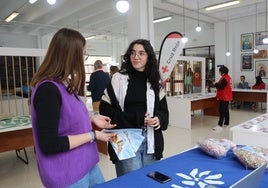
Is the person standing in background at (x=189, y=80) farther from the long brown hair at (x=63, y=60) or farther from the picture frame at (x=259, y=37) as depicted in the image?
the long brown hair at (x=63, y=60)

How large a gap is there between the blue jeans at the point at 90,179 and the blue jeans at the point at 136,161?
326mm

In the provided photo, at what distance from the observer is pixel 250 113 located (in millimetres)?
8102

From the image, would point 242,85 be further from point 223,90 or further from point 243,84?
point 223,90

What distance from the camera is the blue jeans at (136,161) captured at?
5.36 feet

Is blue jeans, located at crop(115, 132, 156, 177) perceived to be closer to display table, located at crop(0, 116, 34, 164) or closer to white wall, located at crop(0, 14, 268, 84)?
display table, located at crop(0, 116, 34, 164)

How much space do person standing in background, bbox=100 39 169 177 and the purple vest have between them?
48 centimetres

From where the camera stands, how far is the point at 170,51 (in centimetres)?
486

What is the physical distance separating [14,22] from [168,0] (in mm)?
6187

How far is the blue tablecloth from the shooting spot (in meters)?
1.13

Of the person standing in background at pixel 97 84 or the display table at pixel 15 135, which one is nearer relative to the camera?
the display table at pixel 15 135

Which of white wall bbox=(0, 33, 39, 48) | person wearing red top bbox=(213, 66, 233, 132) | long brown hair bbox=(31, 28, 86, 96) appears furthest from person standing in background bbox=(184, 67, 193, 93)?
white wall bbox=(0, 33, 39, 48)

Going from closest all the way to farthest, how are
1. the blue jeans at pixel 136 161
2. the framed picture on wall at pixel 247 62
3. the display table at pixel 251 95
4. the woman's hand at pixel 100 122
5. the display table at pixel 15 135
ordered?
the woman's hand at pixel 100 122
the blue jeans at pixel 136 161
the display table at pixel 15 135
the display table at pixel 251 95
the framed picture on wall at pixel 247 62

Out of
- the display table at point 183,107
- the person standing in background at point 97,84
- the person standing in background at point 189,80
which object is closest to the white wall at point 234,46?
the person standing in background at point 189,80

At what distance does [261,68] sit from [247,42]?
1.23m
